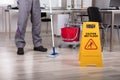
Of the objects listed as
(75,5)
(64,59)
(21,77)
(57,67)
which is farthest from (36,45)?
(75,5)

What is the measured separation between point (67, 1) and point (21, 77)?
4378 millimetres

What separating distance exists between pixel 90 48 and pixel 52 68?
55 centimetres

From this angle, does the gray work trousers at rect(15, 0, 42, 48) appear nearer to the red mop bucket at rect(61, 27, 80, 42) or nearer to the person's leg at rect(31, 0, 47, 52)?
the person's leg at rect(31, 0, 47, 52)

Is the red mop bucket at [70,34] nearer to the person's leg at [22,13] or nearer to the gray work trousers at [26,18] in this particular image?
the gray work trousers at [26,18]

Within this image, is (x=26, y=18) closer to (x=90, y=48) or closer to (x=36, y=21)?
(x=36, y=21)

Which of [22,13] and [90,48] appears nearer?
[90,48]

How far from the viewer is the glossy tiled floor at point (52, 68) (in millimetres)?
2741

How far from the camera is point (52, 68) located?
123 inches

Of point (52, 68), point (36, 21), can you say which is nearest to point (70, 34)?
point (36, 21)

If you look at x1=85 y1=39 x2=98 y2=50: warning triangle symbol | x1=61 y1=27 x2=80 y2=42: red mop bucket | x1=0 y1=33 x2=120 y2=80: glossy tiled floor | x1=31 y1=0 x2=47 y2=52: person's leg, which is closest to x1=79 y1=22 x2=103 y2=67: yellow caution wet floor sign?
x1=85 y1=39 x2=98 y2=50: warning triangle symbol

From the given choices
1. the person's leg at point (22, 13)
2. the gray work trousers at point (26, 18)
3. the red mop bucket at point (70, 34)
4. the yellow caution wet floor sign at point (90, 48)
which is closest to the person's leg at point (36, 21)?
the gray work trousers at point (26, 18)

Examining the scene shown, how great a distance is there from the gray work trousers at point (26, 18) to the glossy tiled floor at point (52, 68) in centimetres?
23

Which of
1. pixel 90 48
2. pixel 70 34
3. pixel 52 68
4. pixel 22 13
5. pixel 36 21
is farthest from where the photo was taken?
pixel 70 34

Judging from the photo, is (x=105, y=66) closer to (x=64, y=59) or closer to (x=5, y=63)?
(x=64, y=59)
